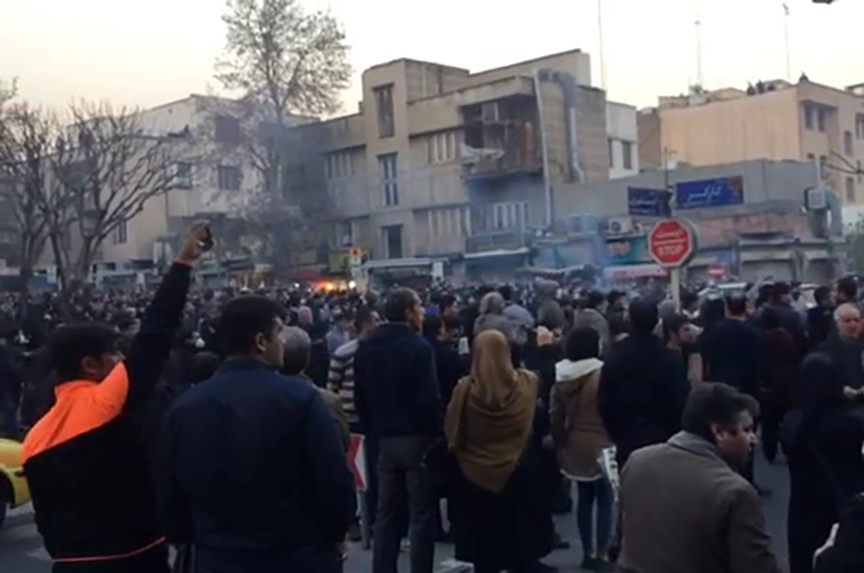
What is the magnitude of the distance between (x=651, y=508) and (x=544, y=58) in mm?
49144

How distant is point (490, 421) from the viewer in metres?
6.22

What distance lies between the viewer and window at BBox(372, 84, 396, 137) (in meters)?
51.8

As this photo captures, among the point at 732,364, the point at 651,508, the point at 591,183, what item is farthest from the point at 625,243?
the point at 651,508

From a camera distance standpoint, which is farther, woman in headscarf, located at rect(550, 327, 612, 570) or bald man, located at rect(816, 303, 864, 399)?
woman in headscarf, located at rect(550, 327, 612, 570)

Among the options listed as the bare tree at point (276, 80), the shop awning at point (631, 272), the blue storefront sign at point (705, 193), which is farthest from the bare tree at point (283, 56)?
the blue storefront sign at point (705, 193)

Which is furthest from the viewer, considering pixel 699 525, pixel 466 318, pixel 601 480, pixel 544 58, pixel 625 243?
pixel 544 58

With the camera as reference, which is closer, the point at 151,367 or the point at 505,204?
the point at 151,367

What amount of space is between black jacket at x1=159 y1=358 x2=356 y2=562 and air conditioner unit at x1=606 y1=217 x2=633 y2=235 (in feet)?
120

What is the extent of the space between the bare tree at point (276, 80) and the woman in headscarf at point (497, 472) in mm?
43308

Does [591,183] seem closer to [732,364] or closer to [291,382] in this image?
[732,364]

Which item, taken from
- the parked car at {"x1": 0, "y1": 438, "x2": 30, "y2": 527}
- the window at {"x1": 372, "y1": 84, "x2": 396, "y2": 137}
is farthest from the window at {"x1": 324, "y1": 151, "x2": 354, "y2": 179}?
the parked car at {"x1": 0, "y1": 438, "x2": 30, "y2": 527}

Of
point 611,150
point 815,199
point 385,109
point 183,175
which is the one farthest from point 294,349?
point 611,150

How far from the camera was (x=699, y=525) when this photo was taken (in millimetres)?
3486

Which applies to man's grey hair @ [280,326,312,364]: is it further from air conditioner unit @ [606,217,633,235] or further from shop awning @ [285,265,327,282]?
shop awning @ [285,265,327,282]
